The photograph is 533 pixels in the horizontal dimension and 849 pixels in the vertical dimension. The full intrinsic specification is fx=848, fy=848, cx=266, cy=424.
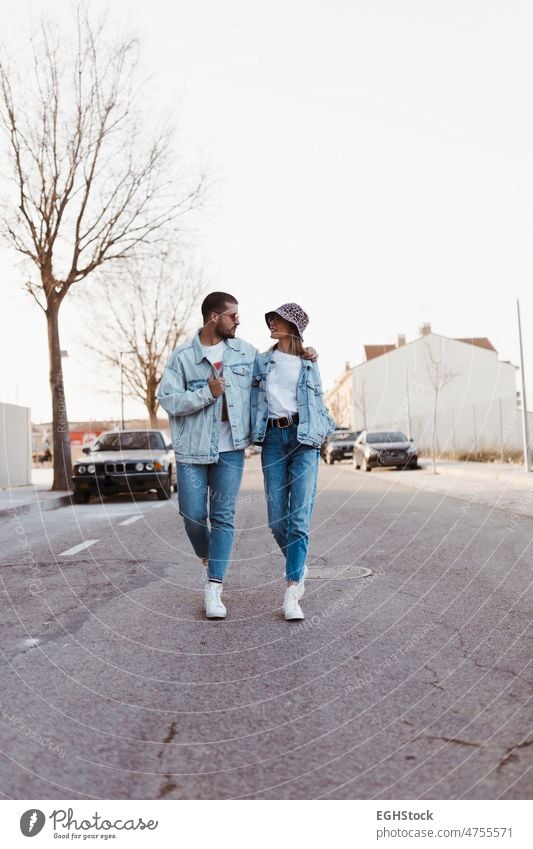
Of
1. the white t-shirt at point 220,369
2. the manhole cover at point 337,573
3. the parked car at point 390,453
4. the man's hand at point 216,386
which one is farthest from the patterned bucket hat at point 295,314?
the parked car at point 390,453

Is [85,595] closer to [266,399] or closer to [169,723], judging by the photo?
[266,399]

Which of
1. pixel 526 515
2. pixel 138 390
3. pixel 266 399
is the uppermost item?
pixel 138 390

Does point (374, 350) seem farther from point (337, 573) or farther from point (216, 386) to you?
point (216, 386)

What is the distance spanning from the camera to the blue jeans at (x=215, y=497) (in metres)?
4.68

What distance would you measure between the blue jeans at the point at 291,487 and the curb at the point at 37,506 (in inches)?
354

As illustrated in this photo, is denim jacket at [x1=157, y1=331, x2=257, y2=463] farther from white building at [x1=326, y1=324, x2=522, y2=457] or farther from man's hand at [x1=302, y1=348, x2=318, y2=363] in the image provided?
white building at [x1=326, y1=324, x2=522, y2=457]

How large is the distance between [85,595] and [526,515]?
6536 millimetres

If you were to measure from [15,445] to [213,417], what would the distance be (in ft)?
66.6

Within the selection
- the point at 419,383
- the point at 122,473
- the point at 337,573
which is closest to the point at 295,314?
the point at 337,573

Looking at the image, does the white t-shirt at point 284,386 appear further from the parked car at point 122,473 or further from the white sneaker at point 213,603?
the parked car at point 122,473

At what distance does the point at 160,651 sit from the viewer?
3957 millimetres

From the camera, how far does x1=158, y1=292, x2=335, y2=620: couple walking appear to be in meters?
4.54

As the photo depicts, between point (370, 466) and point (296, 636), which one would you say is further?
point (370, 466)

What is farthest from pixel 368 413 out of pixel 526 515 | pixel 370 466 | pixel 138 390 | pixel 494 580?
pixel 494 580
